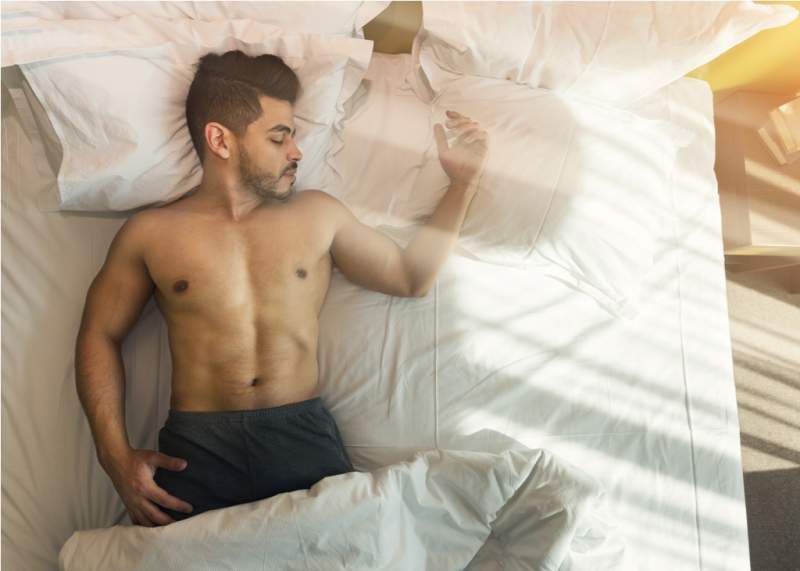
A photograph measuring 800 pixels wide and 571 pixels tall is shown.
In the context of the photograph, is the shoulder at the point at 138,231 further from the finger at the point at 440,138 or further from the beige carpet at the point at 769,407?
the beige carpet at the point at 769,407

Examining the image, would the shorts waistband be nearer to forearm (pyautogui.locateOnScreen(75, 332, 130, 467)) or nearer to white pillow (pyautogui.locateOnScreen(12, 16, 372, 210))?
forearm (pyautogui.locateOnScreen(75, 332, 130, 467))

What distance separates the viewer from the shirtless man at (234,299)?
1.18m

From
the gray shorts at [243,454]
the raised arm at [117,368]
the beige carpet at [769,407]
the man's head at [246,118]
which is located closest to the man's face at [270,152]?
the man's head at [246,118]

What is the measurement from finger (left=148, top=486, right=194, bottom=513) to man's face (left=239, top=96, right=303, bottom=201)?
0.59 m

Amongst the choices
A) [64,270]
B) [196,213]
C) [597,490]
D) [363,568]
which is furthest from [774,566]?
[64,270]

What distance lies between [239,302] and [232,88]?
0.41 m

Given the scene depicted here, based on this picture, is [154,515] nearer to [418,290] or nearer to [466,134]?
[418,290]

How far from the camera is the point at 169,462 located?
45.9 inches

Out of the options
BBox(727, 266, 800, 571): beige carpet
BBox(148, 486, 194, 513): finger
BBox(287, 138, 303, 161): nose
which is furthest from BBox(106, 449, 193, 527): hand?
BBox(727, 266, 800, 571): beige carpet

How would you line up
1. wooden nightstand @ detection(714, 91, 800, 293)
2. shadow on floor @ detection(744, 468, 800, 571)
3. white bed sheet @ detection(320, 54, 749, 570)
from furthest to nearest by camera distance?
1. shadow on floor @ detection(744, 468, 800, 571)
2. wooden nightstand @ detection(714, 91, 800, 293)
3. white bed sheet @ detection(320, 54, 749, 570)

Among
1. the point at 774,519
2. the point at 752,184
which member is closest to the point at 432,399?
the point at 752,184

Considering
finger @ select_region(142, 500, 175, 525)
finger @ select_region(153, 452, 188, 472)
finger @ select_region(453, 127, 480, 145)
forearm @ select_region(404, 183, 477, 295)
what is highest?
finger @ select_region(453, 127, 480, 145)

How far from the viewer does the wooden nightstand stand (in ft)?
4.74

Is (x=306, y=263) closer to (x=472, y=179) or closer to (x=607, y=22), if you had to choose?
(x=472, y=179)
